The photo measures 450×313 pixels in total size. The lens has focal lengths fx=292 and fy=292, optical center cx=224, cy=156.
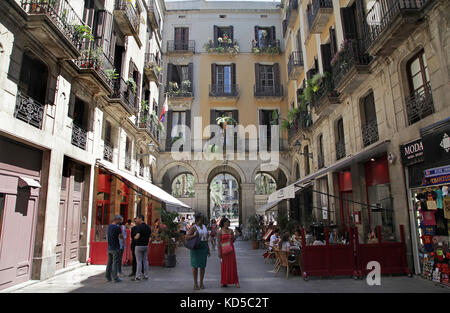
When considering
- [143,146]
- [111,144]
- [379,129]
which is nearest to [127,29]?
[111,144]

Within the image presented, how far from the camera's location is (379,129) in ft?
30.0

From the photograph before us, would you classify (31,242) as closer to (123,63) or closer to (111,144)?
(111,144)

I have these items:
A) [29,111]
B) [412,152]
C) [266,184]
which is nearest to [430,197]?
[412,152]

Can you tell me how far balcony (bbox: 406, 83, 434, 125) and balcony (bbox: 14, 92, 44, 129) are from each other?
959cm

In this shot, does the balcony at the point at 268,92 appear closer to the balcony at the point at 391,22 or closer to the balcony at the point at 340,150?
the balcony at the point at 340,150

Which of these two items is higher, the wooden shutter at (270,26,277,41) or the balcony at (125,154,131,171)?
the wooden shutter at (270,26,277,41)

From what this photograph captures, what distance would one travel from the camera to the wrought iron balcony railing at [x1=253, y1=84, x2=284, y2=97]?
2151cm

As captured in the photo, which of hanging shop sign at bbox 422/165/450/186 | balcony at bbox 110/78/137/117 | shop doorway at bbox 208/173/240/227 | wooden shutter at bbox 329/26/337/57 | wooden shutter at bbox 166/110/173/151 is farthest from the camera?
shop doorway at bbox 208/173/240/227

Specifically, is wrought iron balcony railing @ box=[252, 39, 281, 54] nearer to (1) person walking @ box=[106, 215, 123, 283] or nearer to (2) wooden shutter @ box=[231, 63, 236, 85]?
(2) wooden shutter @ box=[231, 63, 236, 85]

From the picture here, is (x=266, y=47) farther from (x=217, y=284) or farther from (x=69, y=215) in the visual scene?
(x=217, y=284)

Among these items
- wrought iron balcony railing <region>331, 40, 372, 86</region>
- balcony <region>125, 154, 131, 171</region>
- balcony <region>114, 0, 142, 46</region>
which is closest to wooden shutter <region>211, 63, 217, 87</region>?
A: balcony <region>114, 0, 142, 46</region>

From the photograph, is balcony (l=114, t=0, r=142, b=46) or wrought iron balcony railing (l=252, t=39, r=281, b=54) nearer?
balcony (l=114, t=0, r=142, b=46)

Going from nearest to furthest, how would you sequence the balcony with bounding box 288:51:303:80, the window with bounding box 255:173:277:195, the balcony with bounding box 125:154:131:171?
1. the balcony with bounding box 125:154:131:171
2. the balcony with bounding box 288:51:303:80
3. the window with bounding box 255:173:277:195

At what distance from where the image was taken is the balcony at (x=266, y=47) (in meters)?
22.2
